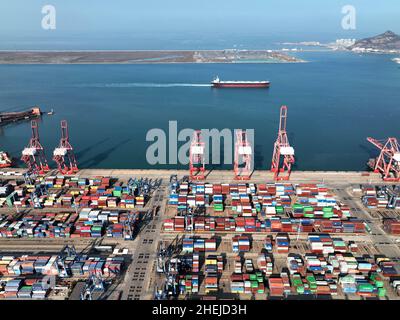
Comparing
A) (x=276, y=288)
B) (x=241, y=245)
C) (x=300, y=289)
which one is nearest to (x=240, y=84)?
(x=241, y=245)

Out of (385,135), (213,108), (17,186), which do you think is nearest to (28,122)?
(17,186)

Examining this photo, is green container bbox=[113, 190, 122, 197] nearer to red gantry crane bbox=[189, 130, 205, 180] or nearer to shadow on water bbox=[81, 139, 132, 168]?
red gantry crane bbox=[189, 130, 205, 180]

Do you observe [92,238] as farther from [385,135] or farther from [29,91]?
[29,91]

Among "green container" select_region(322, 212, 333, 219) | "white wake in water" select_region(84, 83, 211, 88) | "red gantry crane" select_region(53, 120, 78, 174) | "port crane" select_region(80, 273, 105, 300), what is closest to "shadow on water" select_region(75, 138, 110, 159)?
"red gantry crane" select_region(53, 120, 78, 174)
